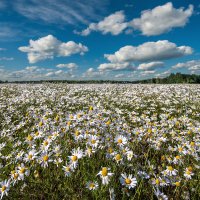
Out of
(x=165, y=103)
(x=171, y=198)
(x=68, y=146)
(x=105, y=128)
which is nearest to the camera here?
(x=171, y=198)

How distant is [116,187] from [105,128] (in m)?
1.49

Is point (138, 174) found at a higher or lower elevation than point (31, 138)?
lower

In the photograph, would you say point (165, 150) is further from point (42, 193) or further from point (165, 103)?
point (165, 103)

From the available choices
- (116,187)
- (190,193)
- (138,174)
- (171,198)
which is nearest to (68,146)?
(116,187)

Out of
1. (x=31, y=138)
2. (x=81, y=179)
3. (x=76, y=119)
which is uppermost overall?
(x=76, y=119)

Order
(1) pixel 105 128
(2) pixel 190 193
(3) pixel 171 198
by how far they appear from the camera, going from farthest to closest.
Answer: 1. (1) pixel 105 128
2. (2) pixel 190 193
3. (3) pixel 171 198

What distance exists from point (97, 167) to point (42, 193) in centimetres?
95

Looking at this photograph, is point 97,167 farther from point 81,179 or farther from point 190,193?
point 190,193

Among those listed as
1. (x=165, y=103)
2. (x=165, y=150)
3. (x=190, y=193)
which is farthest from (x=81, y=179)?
(x=165, y=103)

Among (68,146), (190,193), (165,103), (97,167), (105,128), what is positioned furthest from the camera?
(165,103)

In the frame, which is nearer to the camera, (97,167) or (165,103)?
(97,167)

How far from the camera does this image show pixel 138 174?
108 inches

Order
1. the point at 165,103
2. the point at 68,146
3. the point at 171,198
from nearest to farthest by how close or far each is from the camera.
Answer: the point at 171,198, the point at 68,146, the point at 165,103

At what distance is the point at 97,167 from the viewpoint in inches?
129
